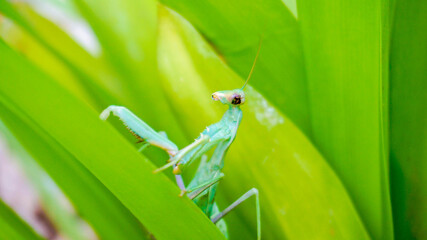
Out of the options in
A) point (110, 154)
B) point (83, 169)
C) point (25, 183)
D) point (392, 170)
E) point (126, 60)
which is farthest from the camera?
point (25, 183)

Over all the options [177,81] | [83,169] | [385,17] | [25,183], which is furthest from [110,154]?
[25,183]

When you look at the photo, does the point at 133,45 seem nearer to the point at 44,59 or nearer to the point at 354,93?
the point at 44,59

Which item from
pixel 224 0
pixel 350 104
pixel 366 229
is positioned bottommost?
pixel 366 229

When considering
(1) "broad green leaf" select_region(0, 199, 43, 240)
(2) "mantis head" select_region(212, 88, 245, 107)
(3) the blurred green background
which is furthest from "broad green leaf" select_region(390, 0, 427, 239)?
(1) "broad green leaf" select_region(0, 199, 43, 240)

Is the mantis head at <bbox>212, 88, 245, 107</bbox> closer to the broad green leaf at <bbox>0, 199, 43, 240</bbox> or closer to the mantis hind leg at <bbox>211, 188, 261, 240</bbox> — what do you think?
the mantis hind leg at <bbox>211, 188, 261, 240</bbox>

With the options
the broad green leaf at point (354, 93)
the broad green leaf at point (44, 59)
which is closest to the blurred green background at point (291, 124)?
the broad green leaf at point (354, 93)

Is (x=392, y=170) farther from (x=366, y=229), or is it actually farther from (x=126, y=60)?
(x=126, y=60)

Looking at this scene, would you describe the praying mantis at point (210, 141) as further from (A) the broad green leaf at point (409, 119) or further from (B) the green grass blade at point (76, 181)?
(A) the broad green leaf at point (409, 119)

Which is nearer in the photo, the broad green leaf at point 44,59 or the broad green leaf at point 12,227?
the broad green leaf at point 12,227
